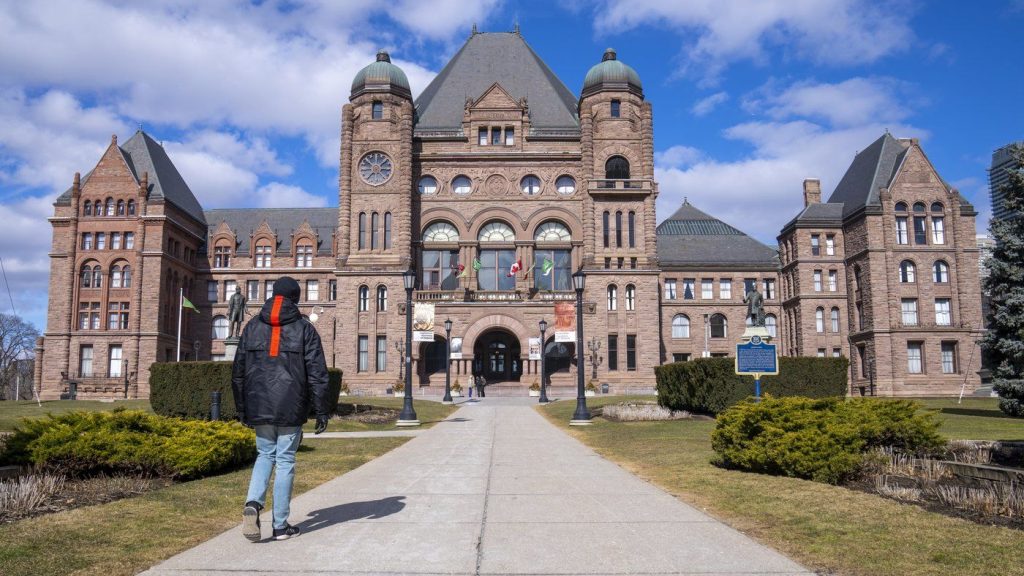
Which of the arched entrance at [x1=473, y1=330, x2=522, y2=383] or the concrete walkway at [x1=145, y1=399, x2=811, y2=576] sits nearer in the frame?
the concrete walkway at [x1=145, y1=399, x2=811, y2=576]

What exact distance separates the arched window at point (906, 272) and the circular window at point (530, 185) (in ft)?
87.2

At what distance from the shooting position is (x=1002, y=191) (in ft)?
92.3

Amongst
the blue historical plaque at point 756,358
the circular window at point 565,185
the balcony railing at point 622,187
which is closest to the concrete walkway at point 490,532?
the blue historical plaque at point 756,358

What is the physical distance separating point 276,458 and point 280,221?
67120 mm

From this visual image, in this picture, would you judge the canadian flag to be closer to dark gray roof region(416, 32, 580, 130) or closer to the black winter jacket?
dark gray roof region(416, 32, 580, 130)

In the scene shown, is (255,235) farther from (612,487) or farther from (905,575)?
(905,575)

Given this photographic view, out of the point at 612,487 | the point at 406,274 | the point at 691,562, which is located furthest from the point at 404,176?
the point at 691,562

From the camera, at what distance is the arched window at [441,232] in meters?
55.9

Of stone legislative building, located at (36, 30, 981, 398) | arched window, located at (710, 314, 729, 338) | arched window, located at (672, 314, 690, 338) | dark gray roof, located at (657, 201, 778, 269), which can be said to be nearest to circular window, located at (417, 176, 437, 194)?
stone legislative building, located at (36, 30, 981, 398)

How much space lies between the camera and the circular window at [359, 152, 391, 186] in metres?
54.1

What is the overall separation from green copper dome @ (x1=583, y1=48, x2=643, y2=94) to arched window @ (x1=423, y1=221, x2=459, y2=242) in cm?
1454

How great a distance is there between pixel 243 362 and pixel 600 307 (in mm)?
45994

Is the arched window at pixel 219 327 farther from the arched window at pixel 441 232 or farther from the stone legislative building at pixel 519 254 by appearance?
the arched window at pixel 441 232

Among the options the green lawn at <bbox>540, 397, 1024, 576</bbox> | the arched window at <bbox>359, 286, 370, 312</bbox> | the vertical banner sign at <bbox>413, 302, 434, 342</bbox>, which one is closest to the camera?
the green lawn at <bbox>540, 397, 1024, 576</bbox>
